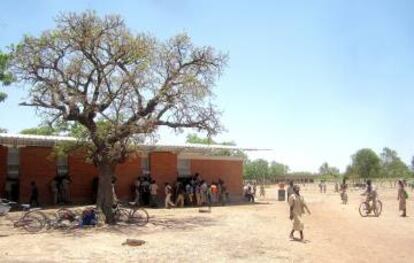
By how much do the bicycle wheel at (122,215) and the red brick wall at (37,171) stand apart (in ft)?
26.8

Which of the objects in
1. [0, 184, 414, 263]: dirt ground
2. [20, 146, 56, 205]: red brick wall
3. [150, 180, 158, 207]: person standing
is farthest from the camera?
[150, 180, 158, 207]: person standing

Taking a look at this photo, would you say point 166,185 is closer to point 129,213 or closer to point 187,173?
point 187,173

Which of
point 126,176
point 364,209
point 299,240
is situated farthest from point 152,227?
point 126,176

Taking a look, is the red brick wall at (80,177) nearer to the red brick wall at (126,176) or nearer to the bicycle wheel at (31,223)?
the red brick wall at (126,176)

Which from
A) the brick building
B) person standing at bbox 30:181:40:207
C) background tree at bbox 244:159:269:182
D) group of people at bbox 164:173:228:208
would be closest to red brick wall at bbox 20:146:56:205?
the brick building

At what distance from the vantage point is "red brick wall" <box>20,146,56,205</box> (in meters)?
29.6

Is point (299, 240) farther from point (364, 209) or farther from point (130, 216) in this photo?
point (364, 209)

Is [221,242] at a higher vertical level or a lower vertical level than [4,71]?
lower

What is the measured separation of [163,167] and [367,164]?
8018 cm

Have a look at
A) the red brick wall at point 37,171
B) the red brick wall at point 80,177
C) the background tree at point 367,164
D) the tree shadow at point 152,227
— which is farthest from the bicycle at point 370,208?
the background tree at point 367,164

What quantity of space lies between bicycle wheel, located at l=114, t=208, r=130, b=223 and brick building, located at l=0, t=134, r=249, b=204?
528 cm

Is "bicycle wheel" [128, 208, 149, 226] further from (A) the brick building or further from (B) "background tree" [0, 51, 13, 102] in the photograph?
(B) "background tree" [0, 51, 13, 102]

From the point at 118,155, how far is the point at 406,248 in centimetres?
1204

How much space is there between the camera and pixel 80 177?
31.5m
